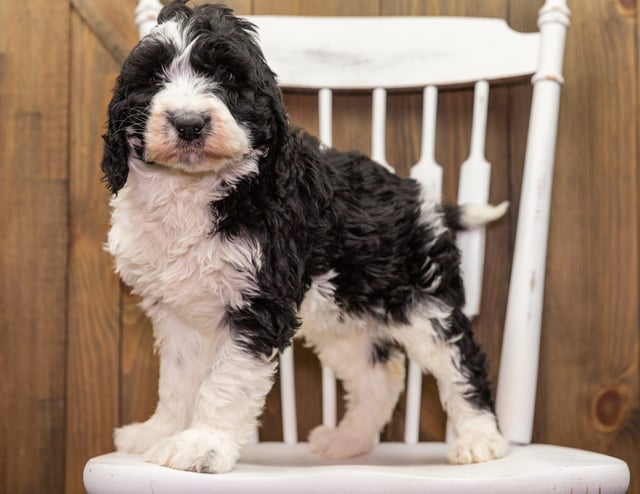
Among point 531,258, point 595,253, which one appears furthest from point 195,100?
point 595,253

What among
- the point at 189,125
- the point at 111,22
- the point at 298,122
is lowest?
the point at 189,125

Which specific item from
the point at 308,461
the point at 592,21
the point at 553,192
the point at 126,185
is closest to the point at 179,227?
the point at 126,185

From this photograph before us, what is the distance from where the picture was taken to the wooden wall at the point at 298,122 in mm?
1834

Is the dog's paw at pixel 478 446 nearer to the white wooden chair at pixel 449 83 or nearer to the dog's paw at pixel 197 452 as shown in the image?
the white wooden chair at pixel 449 83

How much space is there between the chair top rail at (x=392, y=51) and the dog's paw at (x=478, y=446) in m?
0.76

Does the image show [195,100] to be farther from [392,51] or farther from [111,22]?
[111,22]

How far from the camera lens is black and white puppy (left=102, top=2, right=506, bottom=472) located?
1.17 m

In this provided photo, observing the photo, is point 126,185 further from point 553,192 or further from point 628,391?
point 628,391

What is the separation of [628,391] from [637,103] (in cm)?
72

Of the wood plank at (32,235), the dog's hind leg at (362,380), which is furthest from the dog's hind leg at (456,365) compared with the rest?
the wood plank at (32,235)

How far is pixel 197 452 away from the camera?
1.15m

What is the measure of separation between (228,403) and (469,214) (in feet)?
2.31

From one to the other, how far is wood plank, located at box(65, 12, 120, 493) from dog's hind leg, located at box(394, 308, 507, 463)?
0.78 meters

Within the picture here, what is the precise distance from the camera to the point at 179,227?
4.09 ft
